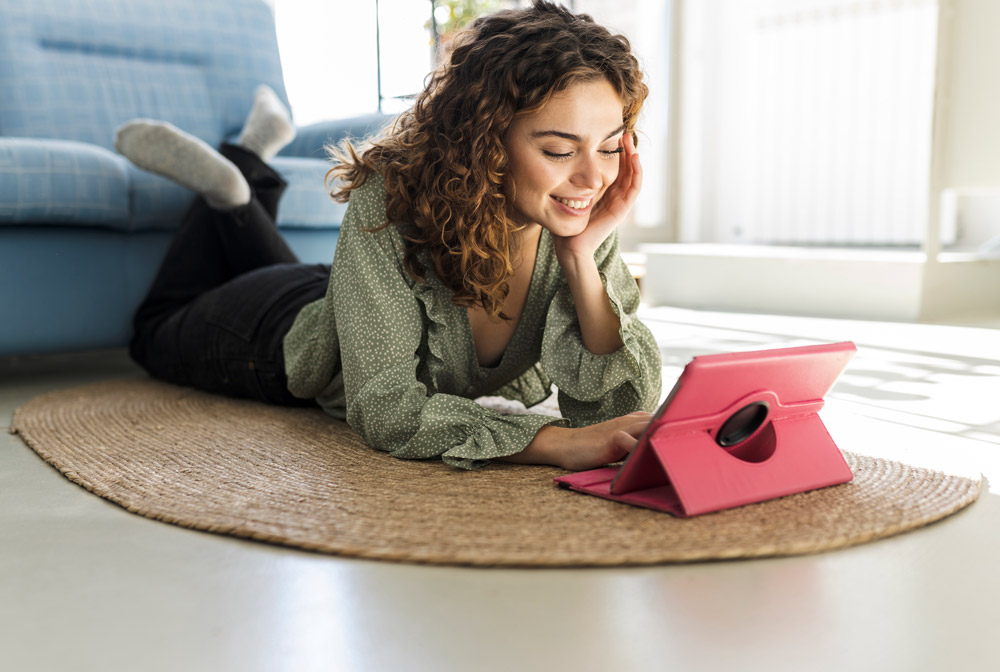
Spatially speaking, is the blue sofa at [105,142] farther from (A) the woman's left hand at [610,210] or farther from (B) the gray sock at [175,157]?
(A) the woman's left hand at [610,210]

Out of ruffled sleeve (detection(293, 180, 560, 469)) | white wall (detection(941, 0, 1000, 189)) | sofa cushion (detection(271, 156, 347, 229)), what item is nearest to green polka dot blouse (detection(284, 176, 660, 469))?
ruffled sleeve (detection(293, 180, 560, 469))

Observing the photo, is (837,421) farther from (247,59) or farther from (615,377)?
(247,59)

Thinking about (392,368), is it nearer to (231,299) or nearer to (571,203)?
(571,203)

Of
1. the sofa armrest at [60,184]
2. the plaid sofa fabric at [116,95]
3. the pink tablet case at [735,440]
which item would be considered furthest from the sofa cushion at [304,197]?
the pink tablet case at [735,440]

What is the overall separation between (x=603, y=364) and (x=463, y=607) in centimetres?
60

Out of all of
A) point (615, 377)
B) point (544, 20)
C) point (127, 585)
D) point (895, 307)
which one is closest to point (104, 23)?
point (544, 20)

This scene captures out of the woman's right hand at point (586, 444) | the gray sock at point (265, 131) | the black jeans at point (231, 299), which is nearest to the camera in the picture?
the woman's right hand at point (586, 444)

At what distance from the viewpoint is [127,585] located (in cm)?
82

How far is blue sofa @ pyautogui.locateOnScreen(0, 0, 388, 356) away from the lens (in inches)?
74.1

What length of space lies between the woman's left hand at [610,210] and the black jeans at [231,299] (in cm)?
60

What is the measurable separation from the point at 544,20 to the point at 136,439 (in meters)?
0.87

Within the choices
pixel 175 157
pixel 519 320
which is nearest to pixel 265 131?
pixel 175 157

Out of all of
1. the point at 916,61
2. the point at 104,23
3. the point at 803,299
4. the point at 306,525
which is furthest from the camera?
the point at 916,61

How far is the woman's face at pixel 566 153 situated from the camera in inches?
45.5
